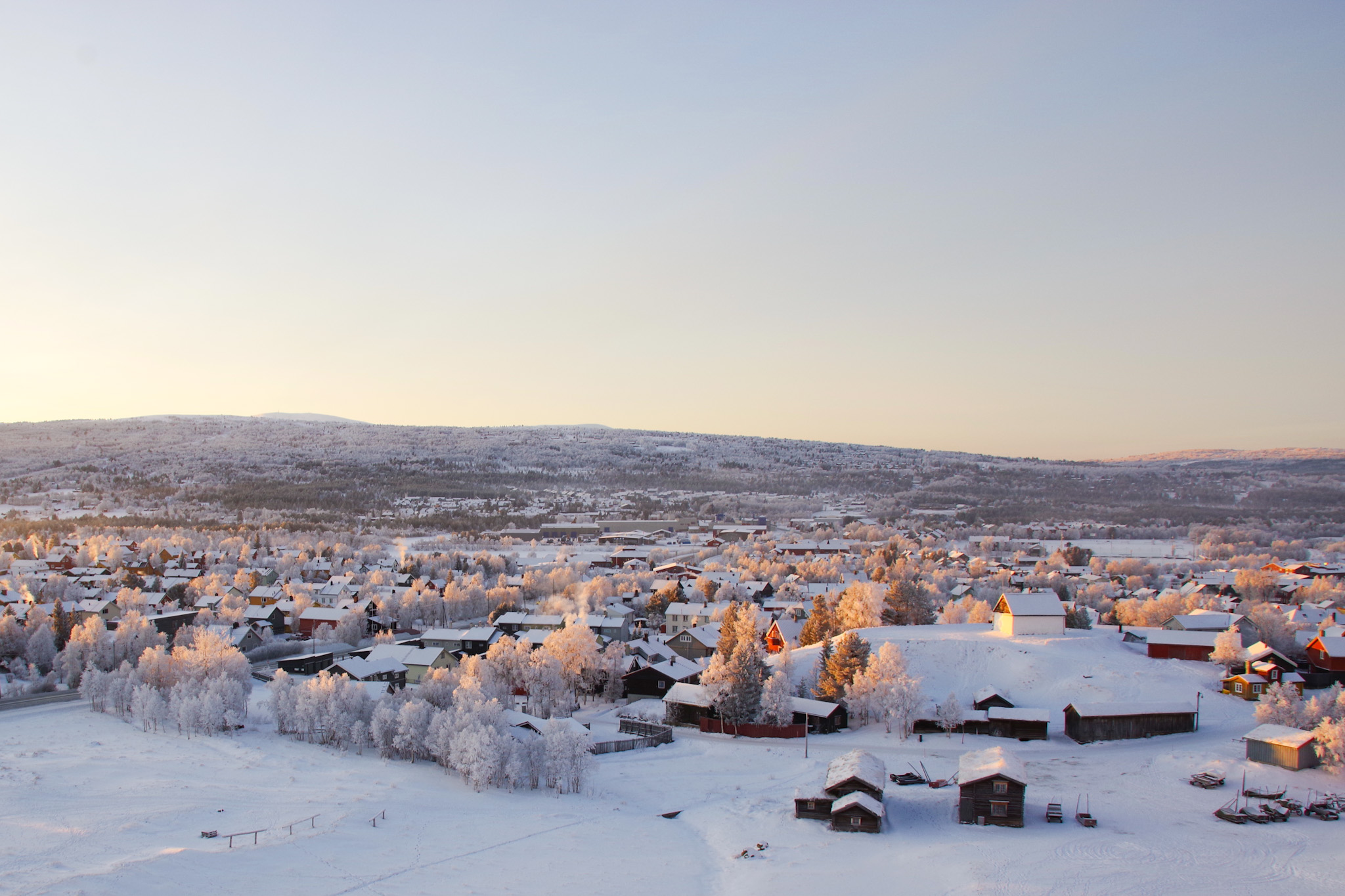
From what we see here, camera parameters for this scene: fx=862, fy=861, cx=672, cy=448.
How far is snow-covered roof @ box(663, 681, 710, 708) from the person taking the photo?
4225cm

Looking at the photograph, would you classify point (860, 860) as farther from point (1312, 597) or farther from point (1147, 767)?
point (1312, 597)

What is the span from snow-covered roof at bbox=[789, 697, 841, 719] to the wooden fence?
6091mm

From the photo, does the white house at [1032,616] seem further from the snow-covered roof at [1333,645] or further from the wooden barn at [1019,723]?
the snow-covered roof at [1333,645]

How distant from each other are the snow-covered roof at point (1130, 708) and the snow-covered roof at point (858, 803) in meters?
14.8

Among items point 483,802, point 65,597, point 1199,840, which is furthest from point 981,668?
point 65,597

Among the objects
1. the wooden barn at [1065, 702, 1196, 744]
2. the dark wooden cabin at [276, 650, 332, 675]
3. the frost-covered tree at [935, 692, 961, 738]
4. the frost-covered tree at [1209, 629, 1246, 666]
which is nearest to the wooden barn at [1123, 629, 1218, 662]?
the frost-covered tree at [1209, 629, 1246, 666]

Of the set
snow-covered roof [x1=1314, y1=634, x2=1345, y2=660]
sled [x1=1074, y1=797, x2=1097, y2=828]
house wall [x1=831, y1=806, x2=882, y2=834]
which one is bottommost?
house wall [x1=831, y1=806, x2=882, y2=834]

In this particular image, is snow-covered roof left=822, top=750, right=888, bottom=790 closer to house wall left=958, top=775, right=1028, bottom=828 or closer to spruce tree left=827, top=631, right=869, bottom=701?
house wall left=958, top=775, right=1028, bottom=828

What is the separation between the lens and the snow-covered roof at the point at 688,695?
1663 inches

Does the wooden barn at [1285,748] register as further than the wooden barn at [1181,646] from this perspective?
No

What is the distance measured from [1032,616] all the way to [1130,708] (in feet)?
32.6

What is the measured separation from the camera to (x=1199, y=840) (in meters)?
24.9

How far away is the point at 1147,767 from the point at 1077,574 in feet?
183

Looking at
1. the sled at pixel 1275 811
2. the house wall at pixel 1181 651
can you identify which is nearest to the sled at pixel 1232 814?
the sled at pixel 1275 811
